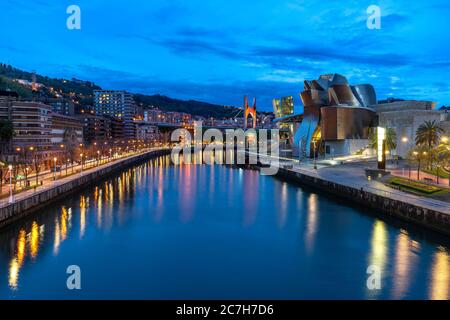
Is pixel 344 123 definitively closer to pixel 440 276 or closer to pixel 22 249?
pixel 440 276

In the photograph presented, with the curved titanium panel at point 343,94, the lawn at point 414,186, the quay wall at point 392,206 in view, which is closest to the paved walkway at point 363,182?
the quay wall at point 392,206

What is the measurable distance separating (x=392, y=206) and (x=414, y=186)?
3.35m

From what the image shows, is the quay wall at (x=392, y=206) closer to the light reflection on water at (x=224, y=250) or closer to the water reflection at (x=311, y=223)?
the light reflection on water at (x=224, y=250)

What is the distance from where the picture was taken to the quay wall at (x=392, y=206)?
67.5 feet

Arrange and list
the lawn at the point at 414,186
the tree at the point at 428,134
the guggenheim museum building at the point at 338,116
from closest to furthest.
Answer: the lawn at the point at 414,186 < the tree at the point at 428,134 < the guggenheim museum building at the point at 338,116

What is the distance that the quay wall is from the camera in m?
20.6

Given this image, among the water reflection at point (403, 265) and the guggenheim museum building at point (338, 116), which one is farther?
the guggenheim museum building at point (338, 116)

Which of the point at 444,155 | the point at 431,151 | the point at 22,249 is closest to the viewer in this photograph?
the point at 22,249

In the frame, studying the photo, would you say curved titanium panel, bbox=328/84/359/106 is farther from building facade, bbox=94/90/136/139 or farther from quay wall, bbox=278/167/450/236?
building facade, bbox=94/90/136/139

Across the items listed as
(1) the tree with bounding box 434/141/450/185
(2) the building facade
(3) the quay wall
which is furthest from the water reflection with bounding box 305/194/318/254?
(2) the building facade

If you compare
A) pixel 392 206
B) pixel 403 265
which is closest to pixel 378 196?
pixel 392 206

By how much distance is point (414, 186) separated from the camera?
2725 cm
